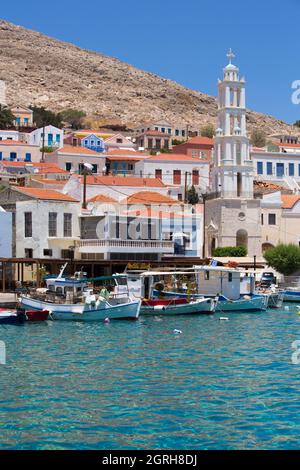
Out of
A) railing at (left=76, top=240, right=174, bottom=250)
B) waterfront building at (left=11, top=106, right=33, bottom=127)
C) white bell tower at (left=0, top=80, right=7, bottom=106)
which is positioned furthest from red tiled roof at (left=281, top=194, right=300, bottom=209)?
white bell tower at (left=0, top=80, right=7, bottom=106)

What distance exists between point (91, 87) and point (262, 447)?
588 feet

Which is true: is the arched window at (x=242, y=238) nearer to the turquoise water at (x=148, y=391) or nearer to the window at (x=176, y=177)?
the window at (x=176, y=177)

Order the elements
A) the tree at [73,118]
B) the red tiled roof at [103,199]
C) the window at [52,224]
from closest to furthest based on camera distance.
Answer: the window at [52,224]
the red tiled roof at [103,199]
the tree at [73,118]

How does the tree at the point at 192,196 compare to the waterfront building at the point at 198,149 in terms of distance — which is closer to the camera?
the tree at the point at 192,196

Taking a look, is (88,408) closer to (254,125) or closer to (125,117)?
(125,117)

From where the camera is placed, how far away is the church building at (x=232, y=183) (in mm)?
67312

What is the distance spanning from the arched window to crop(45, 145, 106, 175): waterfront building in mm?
19093

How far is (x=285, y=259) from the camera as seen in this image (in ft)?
200

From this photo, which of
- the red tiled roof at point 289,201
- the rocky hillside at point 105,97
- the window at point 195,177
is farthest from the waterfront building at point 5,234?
the rocky hillside at point 105,97

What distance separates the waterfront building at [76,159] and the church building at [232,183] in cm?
1569

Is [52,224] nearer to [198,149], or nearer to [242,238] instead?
[242,238]
